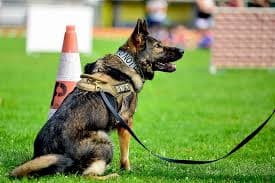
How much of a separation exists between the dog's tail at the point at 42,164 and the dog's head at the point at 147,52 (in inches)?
55.0

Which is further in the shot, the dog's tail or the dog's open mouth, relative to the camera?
the dog's open mouth

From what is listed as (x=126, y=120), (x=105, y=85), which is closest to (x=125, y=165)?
(x=126, y=120)

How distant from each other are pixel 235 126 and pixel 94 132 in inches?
180

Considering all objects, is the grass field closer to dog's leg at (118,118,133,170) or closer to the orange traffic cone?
dog's leg at (118,118,133,170)

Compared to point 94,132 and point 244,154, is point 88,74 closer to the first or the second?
point 94,132

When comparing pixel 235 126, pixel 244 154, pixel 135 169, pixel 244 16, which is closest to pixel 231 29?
pixel 244 16

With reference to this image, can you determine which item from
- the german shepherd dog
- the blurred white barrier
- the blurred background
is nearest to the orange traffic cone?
the german shepherd dog

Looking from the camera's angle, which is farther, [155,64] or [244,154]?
[244,154]

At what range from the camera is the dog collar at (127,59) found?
7883 millimetres

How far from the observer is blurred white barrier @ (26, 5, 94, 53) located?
26094mm

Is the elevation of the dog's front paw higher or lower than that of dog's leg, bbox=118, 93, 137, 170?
lower

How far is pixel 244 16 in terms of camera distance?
20.9 metres

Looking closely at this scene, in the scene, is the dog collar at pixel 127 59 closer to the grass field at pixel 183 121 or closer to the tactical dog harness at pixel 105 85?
the tactical dog harness at pixel 105 85

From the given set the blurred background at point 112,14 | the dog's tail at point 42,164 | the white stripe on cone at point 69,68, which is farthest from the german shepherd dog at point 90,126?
the blurred background at point 112,14
